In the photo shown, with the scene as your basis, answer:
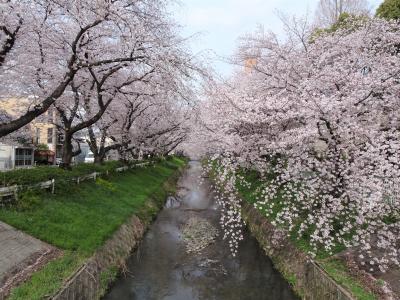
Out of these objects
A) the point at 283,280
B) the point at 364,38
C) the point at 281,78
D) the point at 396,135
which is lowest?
the point at 283,280

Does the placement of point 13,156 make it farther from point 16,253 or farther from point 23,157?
point 16,253

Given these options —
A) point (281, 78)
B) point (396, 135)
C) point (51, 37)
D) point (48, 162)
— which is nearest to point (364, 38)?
point (281, 78)

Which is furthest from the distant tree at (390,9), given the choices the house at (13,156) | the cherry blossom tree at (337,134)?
the house at (13,156)

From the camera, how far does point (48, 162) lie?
51.5 meters

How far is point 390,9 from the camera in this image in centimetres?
2002

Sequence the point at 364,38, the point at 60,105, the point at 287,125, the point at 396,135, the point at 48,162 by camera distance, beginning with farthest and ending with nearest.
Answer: the point at 48,162 < the point at 60,105 < the point at 287,125 < the point at 364,38 < the point at 396,135

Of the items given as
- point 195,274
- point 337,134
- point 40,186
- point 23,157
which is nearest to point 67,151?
point 40,186

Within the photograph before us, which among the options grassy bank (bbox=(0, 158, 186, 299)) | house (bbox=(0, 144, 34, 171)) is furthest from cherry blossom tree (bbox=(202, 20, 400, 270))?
Answer: house (bbox=(0, 144, 34, 171))

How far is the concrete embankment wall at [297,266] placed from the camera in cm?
1046

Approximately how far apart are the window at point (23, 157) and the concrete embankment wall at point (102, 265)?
33085 mm

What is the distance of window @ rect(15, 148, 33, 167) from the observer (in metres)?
46.3

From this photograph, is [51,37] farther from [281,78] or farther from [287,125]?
[287,125]

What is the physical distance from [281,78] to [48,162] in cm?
4275

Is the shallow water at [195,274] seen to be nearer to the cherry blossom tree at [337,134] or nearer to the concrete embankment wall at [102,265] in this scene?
the concrete embankment wall at [102,265]
